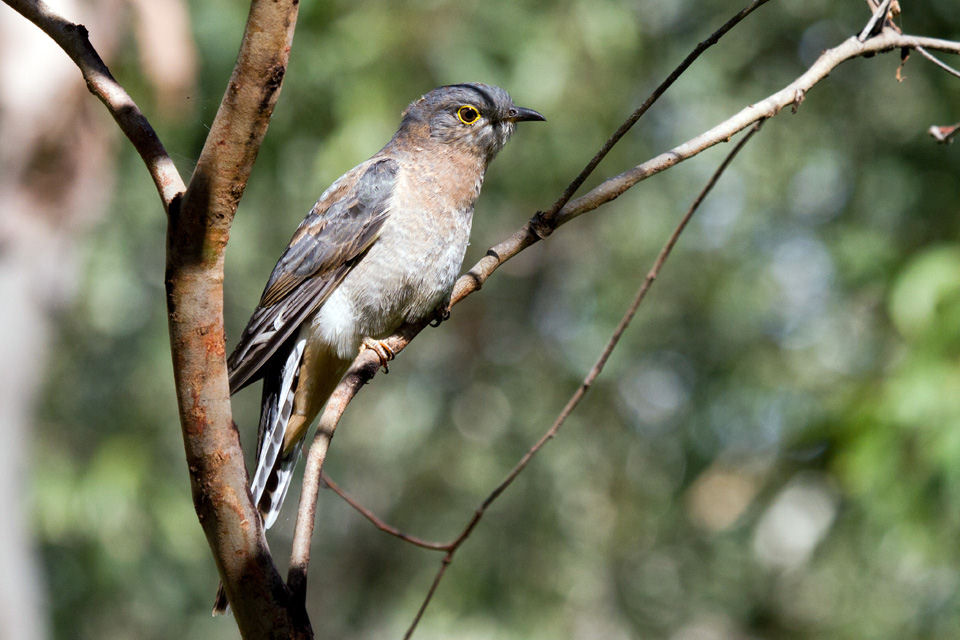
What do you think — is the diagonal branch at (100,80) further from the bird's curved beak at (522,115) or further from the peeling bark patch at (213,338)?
the bird's curved beak at (522,115)

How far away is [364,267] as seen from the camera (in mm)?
3551

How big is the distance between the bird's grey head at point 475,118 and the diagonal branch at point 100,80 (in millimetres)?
2052

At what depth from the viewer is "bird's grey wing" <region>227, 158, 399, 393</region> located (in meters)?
3.30

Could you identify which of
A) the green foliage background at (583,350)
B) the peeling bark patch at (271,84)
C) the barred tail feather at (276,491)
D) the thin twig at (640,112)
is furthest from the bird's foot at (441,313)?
the green foliage background at (583,350)

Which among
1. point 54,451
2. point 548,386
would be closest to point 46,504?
point 54,451

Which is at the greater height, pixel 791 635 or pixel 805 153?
pixel 805 153

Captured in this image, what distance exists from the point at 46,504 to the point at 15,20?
14.3 feet

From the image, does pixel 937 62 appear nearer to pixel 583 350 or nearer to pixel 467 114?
pixel 467 114

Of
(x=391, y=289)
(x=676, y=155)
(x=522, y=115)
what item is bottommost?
(x=676, y=155)

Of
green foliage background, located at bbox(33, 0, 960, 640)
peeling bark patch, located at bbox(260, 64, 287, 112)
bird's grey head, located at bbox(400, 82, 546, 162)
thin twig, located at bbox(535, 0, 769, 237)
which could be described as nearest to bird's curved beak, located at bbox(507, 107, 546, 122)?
bird's grey head, located at bbox(400, 82, 546, 162)

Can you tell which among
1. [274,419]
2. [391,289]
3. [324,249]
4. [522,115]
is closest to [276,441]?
[274,419]

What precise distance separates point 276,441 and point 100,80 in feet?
5.08

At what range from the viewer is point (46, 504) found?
8711mm

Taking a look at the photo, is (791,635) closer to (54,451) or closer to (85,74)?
(54,451)
